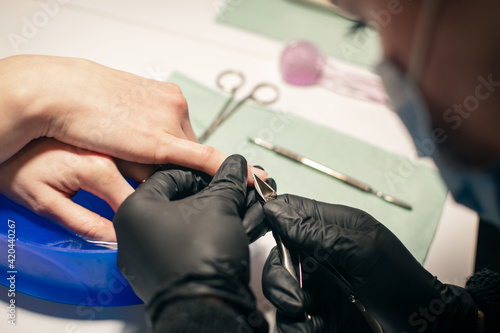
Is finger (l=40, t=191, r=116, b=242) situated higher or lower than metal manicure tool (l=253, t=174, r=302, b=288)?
lower

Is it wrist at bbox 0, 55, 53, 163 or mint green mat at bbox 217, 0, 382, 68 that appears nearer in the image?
wrist at bbox 0, 55, 53, 163

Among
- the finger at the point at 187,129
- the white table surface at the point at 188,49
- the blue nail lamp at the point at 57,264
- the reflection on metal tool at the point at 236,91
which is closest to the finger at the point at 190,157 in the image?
the finger at the point at 187,129

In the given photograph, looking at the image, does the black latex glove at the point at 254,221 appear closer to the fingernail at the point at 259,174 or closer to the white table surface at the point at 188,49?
the fingernail at the point at 259,174

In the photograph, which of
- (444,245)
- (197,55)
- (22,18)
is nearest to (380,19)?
(197,55)

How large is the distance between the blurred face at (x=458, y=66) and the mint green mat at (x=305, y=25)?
13cm

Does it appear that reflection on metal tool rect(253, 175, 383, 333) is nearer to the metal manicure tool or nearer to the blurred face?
the metal manicure tool

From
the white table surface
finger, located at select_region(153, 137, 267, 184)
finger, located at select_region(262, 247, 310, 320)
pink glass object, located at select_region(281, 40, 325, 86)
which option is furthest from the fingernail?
pink glass object, located at select_region(281, 40, 325, 86)

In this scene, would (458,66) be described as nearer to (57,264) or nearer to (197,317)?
(197,317)

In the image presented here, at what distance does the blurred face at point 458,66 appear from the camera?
3.62 ft

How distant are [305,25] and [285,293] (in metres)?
1.26

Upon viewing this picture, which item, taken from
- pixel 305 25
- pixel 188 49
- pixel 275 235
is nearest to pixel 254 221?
pixel 275 235

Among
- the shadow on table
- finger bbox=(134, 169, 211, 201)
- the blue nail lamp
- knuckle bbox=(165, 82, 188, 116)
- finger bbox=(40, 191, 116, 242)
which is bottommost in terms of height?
the shadow on table

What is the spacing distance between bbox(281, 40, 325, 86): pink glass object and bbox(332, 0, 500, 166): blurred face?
35cm

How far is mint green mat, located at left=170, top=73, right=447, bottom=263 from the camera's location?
108 centimetres
